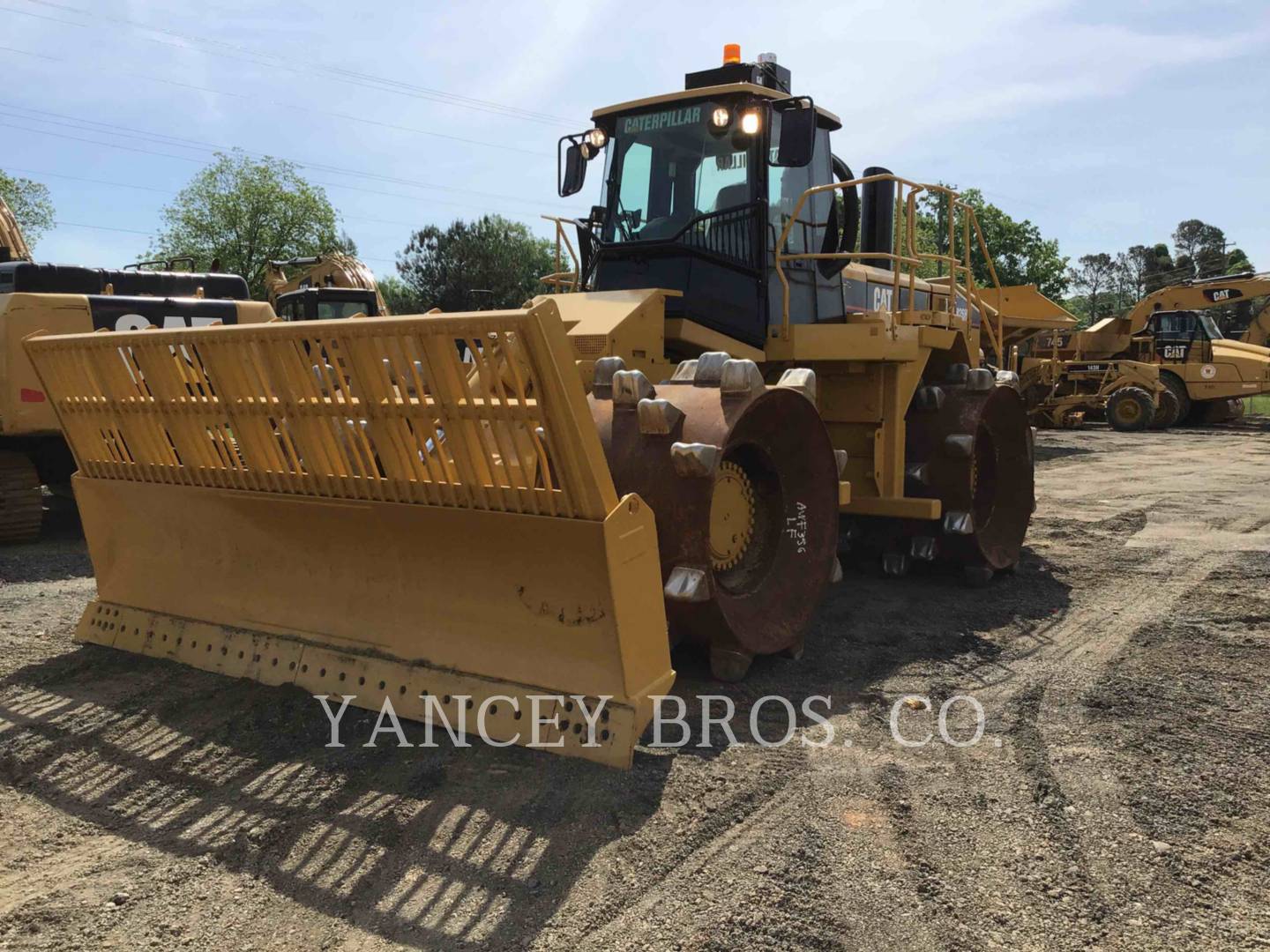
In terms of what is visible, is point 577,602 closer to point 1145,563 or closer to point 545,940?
point 545,940

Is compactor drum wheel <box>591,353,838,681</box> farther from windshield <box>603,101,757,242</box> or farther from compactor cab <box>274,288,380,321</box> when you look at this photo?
compactor cab <box>274,288,380,321</box>

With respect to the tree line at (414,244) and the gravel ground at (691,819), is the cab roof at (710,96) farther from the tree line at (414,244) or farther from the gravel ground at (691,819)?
the tree line at (414,244)

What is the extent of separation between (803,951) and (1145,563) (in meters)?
5.76

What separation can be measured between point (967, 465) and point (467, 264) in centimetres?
4397

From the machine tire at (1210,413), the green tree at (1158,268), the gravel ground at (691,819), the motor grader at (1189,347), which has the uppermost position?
the green tree at (1158,268)

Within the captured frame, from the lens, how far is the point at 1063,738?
3938 mm

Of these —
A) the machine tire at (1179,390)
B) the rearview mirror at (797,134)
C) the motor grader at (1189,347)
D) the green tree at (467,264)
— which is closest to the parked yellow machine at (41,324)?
the rearview mirror at (797,134)

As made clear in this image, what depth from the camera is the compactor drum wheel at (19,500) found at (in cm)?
838

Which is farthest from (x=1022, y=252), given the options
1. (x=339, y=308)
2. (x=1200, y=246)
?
(x=1200, y=246)

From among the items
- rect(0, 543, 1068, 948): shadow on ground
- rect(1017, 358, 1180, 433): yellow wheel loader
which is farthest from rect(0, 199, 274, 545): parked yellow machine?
rect(1017, 358, 1180, 433): yellow wheel loader

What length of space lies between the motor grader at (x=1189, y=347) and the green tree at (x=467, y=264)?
89.9 ft

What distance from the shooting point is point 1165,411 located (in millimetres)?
22656

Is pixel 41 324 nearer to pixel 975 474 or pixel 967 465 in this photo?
pixel 967 465

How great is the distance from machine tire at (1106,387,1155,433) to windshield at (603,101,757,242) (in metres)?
19.5
